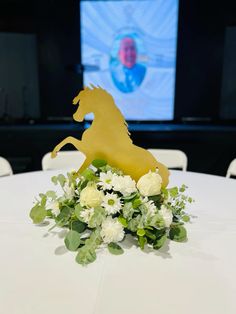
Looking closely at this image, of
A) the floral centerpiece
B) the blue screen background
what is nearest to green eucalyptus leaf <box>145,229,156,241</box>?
the floral centerpiece

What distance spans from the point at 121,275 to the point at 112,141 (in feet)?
1.46

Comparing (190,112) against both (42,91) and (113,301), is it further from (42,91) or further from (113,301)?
(113,301)

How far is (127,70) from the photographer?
3.21 metres

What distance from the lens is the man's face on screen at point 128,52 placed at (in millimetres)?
3150

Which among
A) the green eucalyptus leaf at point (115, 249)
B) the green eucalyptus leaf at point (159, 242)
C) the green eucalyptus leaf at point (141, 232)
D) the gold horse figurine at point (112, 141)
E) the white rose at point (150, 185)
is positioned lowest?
the green eucalyptus leaf at point (115, 249)

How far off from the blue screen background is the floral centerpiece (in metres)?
2.36

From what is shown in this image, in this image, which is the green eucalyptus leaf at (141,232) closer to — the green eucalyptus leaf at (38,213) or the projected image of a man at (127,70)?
the green eucalyptus leaf at (38,213)

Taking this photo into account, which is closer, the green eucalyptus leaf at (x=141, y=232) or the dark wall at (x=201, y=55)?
the green eucalyptus leaf at (x=141, y=232)

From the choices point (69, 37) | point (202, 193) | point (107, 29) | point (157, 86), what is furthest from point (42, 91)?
point (202, 193)

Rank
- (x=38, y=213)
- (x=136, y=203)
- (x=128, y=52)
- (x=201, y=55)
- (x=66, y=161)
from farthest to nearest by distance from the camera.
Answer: (x=128, y=52), (x=201, y=55), (x=66, y=161), (x=38, y=213), (x=136, y=203)

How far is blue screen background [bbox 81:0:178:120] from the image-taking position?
305cm

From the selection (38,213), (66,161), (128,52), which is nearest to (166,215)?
(38,213)

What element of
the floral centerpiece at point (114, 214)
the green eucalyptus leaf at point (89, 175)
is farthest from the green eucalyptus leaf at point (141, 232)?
the green eucalyptus leaf at point (89, 175)

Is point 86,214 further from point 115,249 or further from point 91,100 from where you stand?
point 91,100
